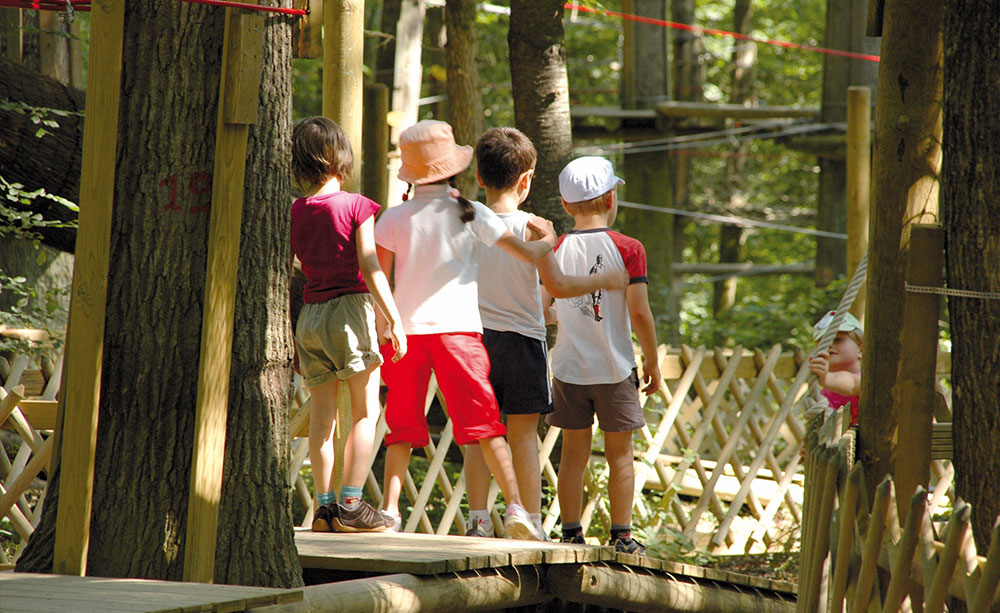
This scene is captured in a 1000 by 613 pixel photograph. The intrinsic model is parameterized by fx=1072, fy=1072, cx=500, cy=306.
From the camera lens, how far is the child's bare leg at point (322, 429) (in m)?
3.72

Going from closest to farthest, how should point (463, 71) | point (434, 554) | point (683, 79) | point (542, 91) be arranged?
point (434, 554), point (542, 91), point (463, 71), point (683, 79)

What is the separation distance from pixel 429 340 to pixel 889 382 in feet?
5.04

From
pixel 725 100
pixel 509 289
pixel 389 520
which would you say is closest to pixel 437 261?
pixel 509 289

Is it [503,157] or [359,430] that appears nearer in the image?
[359,430]

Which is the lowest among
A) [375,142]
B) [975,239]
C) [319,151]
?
[975,239]

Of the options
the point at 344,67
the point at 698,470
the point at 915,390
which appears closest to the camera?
the point at 915,390

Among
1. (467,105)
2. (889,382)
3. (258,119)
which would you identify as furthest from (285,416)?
(467,105)

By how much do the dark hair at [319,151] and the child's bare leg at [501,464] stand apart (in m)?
1.07

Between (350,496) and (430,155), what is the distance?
1.22 m

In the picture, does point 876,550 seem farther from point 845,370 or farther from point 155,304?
point 845,370

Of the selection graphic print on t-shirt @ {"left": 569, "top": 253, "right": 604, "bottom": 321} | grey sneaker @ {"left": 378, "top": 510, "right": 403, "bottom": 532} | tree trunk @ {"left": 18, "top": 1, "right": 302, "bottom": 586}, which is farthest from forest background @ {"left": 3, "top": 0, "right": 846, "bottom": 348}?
tree trunk @ {"left": 18, "top": 1, "right": 302, "bottom": 586}

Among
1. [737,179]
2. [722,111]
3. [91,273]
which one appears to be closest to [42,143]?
[91,273]

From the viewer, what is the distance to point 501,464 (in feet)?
12.2

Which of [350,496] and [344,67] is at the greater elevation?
[344,67]
